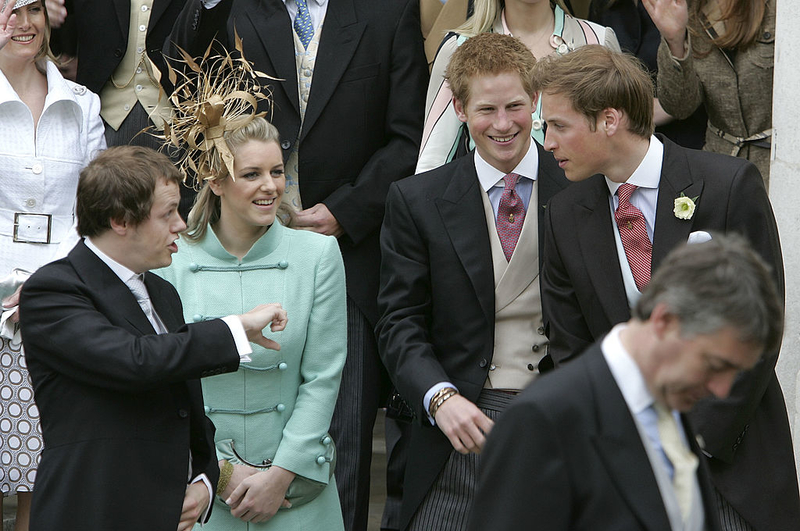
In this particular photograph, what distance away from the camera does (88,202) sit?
3.13 meters

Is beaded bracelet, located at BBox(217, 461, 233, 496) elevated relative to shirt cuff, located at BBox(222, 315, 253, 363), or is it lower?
lower

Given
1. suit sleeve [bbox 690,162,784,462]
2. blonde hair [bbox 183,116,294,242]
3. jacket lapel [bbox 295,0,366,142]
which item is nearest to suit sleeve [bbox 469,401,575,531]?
suit sleeve [bbox 690,162,784,462]

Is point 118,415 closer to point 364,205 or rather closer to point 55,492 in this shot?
point 55,492

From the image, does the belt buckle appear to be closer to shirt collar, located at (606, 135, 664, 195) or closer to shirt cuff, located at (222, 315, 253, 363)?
shirt cuff, located at (222, 315, 253, 363)

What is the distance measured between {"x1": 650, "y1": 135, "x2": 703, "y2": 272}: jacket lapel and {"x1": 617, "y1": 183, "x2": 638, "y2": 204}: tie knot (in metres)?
0.08

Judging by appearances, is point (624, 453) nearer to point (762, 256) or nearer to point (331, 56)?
point (762, 256)

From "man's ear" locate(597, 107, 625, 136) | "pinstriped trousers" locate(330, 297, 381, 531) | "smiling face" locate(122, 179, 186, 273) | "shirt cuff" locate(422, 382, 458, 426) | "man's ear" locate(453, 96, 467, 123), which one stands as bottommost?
"pinstriped trousers" locate(330, 297, 381, 531)

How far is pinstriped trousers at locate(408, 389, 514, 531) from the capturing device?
365 centimetres

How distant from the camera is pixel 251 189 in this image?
3.85m

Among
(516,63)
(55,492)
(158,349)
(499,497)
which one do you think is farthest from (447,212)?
(499,497)

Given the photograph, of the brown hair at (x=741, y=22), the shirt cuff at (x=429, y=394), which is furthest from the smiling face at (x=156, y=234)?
the brown hair at (x=741, y=22)

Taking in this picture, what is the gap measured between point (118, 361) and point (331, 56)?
203cm

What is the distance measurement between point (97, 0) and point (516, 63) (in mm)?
2042

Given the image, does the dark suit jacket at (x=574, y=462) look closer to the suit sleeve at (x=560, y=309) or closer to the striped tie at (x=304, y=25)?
the suit sleeve at (x=560, y=309)
